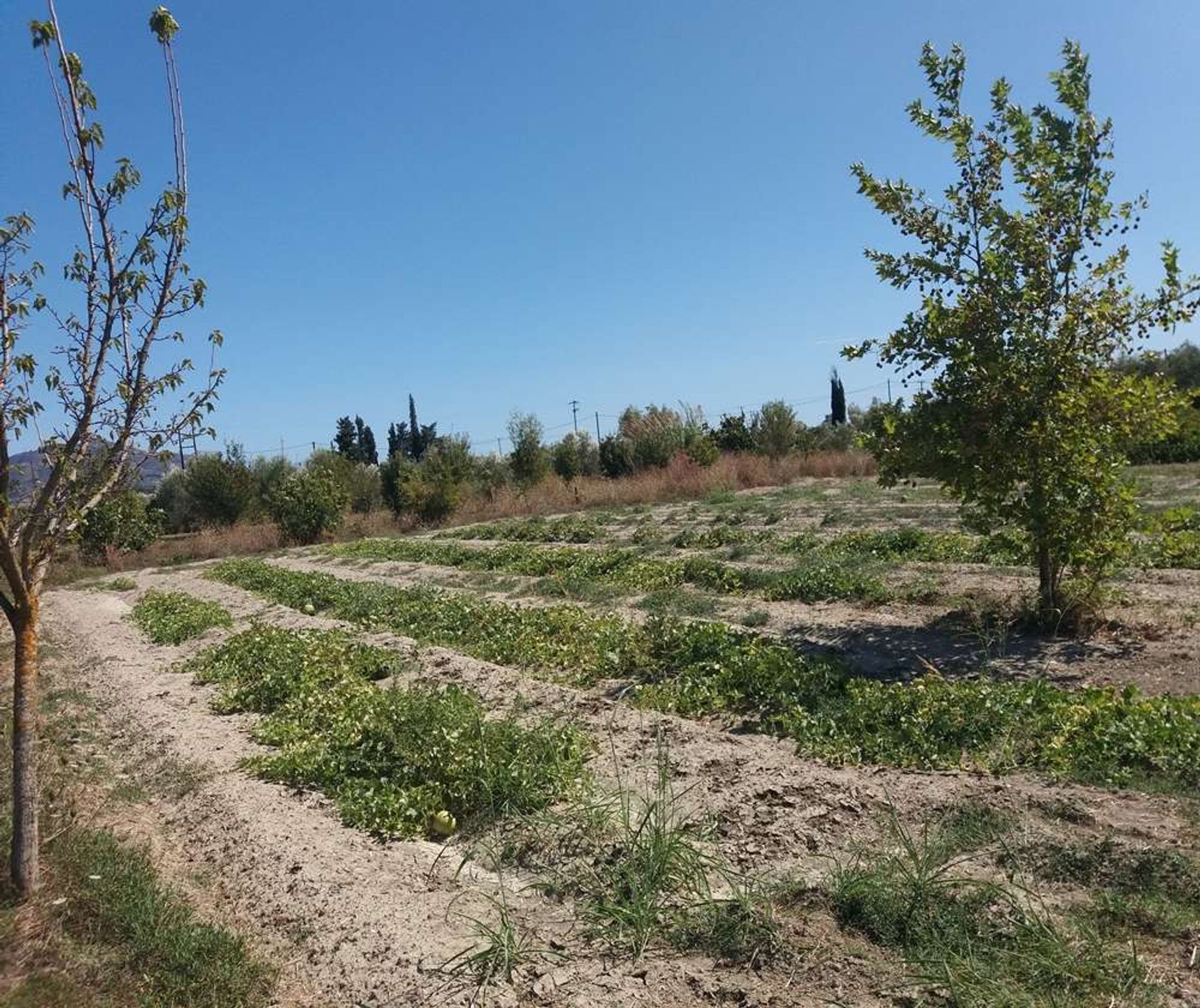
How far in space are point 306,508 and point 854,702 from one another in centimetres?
2495

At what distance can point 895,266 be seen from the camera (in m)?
8.30

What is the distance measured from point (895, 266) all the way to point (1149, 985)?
6.78m

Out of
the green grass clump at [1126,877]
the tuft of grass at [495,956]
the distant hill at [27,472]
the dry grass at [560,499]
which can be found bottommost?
the tuft of grass at [495,956]

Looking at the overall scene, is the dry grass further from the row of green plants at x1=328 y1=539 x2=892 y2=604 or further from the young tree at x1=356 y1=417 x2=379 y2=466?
the young tree at x1=356 y1=417 x2=379 y2=466

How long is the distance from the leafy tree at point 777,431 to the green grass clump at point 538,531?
13.8 meters

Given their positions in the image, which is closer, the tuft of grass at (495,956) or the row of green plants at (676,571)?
the tuft of grass at (495,956)

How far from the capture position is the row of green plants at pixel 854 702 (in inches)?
185

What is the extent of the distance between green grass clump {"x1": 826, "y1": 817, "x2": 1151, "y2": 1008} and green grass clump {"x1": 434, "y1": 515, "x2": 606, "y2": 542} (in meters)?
15.5

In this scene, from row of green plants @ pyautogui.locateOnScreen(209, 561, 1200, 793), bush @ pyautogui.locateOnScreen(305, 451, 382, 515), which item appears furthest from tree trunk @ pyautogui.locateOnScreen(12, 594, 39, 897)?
bush @ pyautogui.locateOnScreen(305, 451, 382, 515)

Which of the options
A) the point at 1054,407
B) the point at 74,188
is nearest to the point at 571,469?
the point at 1054,407

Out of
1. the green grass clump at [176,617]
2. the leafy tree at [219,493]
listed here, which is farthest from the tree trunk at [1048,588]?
the leafy tree at [219,493]

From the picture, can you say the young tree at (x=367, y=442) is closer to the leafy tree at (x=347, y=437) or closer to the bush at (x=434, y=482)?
the leafy tree at (x=347, y=437)

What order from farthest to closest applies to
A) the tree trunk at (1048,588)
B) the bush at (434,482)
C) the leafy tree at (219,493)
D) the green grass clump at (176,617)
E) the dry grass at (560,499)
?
1. the leafy tree at (219,493)
2. the bush at (434,482)
3. the dry grass at (560,499)
4. the green grass clump at (176,617)
5. the tree trunk at (1048,588)

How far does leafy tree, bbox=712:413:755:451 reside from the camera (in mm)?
37875
